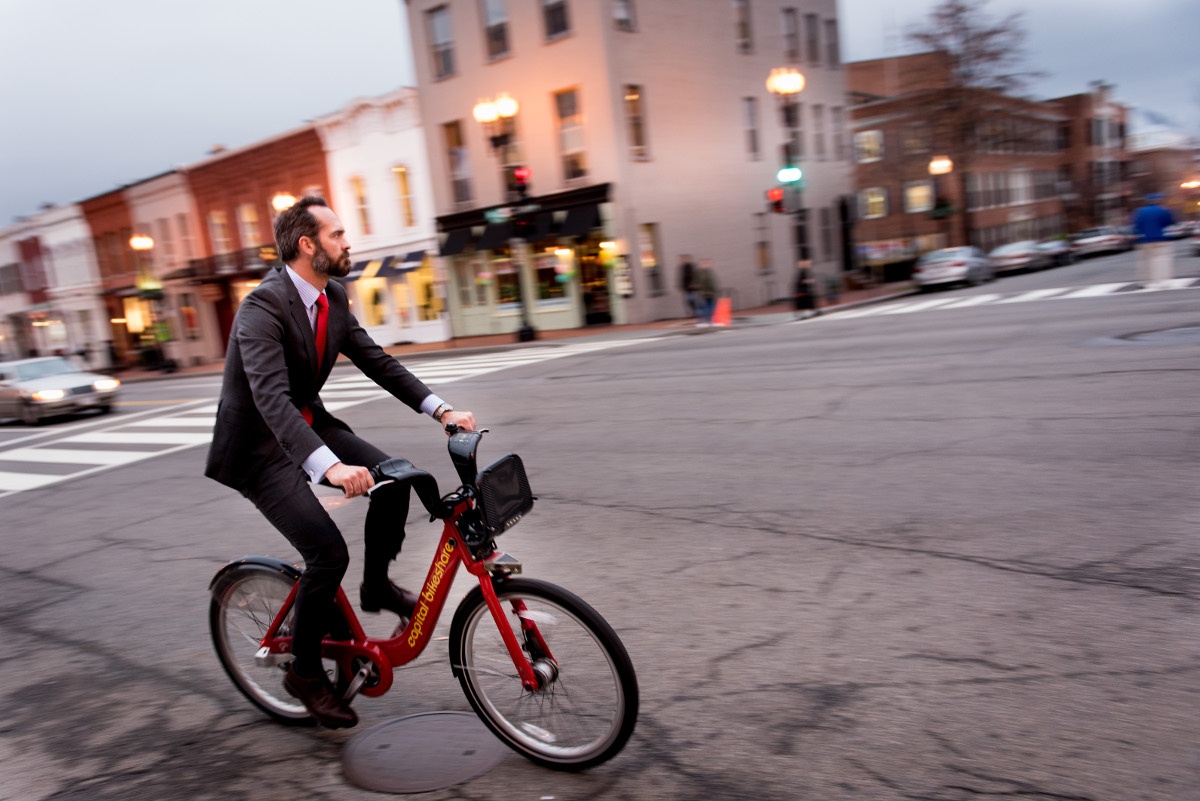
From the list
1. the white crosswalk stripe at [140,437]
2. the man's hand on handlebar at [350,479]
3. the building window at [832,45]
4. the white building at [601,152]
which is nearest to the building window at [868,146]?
the building window at [832,45]

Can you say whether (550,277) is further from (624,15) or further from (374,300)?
(374,300)

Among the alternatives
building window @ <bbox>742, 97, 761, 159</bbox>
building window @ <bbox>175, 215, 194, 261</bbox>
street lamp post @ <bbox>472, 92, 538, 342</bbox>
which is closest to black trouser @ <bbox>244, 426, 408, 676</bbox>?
street lamp post @ <bbox>472, 92, 538, 342</bbox>

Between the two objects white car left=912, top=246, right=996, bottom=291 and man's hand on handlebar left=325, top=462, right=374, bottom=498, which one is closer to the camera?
man's hand on handlebar left=325, top=462, right=374, bottom=498

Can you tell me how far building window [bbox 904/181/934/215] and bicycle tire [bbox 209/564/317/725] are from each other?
51416 millimetres

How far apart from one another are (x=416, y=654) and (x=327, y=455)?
892mm

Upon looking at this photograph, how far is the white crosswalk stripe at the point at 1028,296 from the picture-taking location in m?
17.9

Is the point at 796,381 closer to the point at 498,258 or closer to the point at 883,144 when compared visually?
the point at 498,258

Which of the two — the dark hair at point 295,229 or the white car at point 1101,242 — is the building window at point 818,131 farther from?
the dark hair at point 295,229

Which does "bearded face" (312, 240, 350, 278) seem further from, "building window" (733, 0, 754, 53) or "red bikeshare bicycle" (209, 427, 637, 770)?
"building window" (733, 0, 754, 53)

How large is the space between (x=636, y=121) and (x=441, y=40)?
8276 mm

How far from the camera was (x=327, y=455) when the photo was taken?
300cm

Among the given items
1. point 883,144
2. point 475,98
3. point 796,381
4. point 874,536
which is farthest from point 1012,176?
point 874,536

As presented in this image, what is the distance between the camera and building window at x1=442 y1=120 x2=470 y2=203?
31.0 meters

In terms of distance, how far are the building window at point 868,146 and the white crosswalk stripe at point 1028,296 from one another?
2743 centimetres
